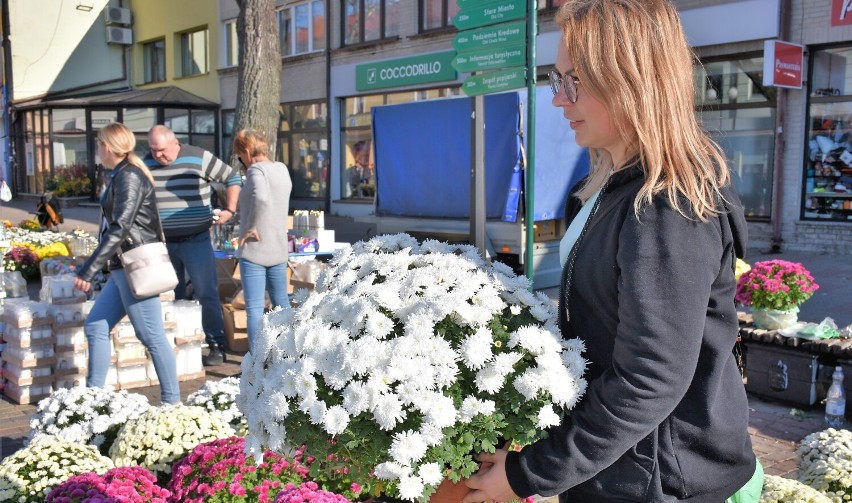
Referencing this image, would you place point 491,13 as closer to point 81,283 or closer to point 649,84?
point 81,283

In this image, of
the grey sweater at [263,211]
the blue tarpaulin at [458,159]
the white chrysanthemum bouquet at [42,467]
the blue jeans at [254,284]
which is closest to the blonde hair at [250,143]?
the grey sweater at [263,211]

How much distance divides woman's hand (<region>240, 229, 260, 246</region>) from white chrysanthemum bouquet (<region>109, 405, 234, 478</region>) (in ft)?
8.49

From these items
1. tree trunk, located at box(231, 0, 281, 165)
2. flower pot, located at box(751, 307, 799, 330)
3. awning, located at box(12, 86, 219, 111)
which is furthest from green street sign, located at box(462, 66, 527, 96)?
awning, located at box(12, 86, 219, 111)

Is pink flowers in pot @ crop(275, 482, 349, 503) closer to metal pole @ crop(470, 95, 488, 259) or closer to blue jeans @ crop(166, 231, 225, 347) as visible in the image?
blue jeans @ crop(166, 231, 225, 347)

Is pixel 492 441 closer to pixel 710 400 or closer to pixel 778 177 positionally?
pixel 710 400

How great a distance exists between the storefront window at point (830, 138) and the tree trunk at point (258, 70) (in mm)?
8966

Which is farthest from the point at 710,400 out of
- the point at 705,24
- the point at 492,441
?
the point at 705,24

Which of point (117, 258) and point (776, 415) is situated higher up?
point (117, 258)

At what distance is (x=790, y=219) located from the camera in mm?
14039

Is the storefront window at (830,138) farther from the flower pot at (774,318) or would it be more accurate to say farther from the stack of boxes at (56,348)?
the stack of boxes at (56,348)

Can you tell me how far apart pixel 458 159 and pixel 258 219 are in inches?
248

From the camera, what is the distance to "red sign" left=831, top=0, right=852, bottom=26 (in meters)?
13.1

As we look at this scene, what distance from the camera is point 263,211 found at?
20.3 ft

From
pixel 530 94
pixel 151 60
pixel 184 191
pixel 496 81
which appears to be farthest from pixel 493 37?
pixel 151 60
